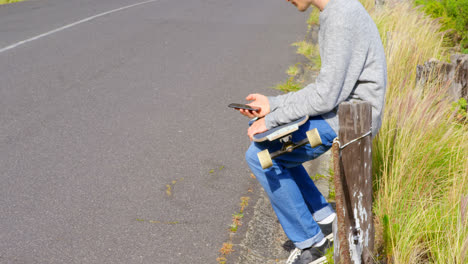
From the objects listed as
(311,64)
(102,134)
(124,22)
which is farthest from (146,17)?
(102,134)

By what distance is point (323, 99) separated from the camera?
2643 millimetres

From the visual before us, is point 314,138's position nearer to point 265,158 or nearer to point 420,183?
point 265,158

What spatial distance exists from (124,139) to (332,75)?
10.5 ft

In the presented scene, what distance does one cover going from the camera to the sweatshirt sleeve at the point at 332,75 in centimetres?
255

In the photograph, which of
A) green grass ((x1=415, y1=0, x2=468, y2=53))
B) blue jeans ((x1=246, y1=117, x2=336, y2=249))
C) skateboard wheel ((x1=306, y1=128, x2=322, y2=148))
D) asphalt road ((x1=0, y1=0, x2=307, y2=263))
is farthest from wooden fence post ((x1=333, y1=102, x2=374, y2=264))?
green grass ((x1=415, y1=0, x2=468, y2=53))

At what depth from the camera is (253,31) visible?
11836 millimetres

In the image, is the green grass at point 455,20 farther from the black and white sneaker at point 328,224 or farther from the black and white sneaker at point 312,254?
the black and white sneaker at point 312,254

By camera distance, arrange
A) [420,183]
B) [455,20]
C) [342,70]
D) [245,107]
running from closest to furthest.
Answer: [342,70] < [245,107] < [420,183] < [455,20]

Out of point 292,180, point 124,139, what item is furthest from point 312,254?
point 124,139

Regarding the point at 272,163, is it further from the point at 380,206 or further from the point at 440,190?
the point at 440,190

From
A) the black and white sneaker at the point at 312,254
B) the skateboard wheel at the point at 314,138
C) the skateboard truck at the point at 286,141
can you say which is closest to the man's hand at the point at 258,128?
the skateboard truck at the point at 286,141

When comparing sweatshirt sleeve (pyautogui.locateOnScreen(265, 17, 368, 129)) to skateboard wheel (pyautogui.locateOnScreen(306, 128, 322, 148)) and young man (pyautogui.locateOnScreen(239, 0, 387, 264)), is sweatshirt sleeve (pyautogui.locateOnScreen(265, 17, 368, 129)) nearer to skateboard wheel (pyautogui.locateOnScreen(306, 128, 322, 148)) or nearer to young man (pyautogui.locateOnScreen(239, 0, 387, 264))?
young man (pyautogui.locateOnScreen(239, 0, 387, 264))

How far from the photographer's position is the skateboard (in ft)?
8.71

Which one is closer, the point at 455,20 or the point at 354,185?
the point at 354,185
